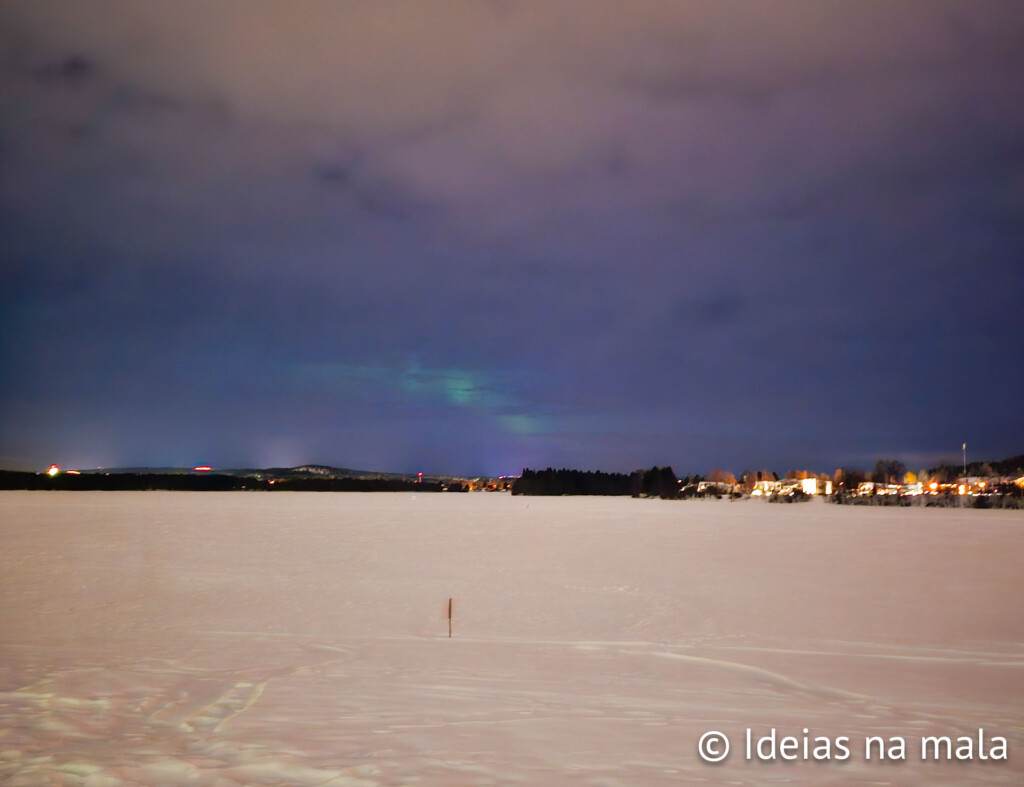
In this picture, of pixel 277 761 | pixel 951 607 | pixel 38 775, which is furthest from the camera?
pixel 951 607

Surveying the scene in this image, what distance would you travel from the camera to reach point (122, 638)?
1395 centimetres

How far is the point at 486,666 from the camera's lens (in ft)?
39.7

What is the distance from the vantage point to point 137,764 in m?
7.09

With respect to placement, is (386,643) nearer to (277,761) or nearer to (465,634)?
(465,634)

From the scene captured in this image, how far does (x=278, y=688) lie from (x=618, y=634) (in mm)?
7191

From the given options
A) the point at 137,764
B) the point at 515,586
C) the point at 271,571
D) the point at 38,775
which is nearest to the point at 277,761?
the point at 137,764

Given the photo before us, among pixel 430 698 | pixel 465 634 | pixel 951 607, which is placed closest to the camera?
pixel 430 698

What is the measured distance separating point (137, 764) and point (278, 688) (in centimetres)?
325

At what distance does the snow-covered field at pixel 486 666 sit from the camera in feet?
24.6

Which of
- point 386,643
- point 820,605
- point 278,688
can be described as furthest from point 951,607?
point 278,688

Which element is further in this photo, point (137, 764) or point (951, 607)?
point (951, 607)

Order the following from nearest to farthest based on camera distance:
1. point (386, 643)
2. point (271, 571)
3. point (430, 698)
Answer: point (430, 698), point (386, 643), point (271, 571)

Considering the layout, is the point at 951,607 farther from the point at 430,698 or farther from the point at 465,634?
the point at 430,698

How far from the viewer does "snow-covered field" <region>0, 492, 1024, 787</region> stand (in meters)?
7.49
